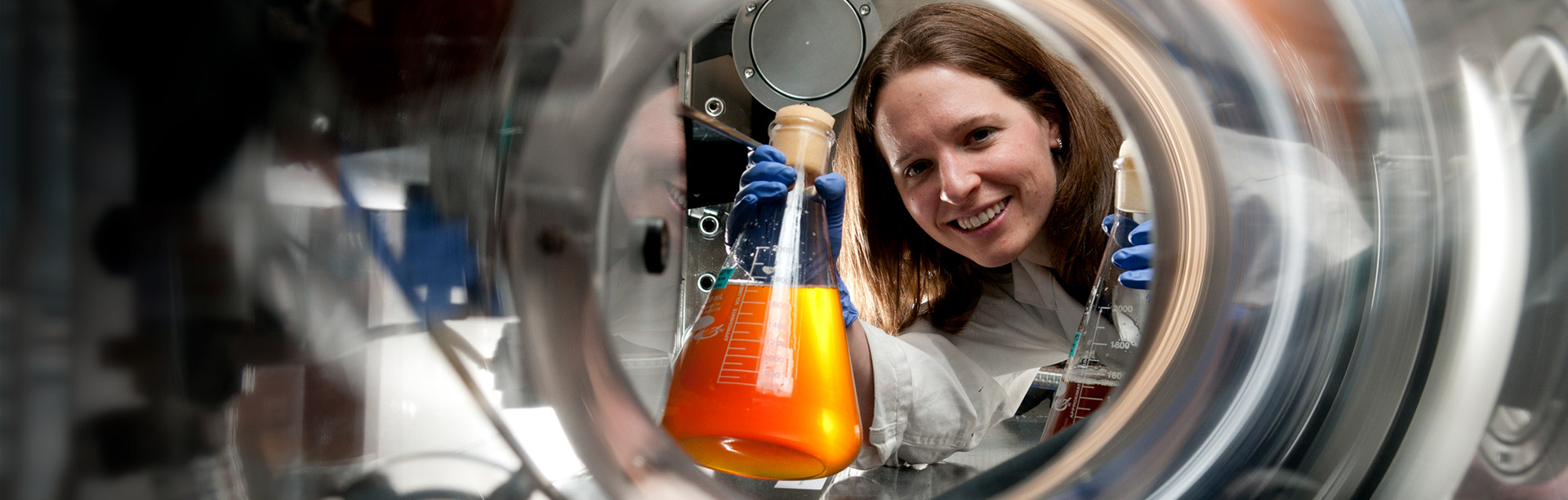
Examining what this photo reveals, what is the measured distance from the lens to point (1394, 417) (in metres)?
0.29

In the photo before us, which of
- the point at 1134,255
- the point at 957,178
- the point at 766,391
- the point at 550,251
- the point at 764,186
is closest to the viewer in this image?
the point at 550,251

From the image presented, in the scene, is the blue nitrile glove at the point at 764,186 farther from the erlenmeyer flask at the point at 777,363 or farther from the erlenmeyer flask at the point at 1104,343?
the erlenmeyer flask at the point at 1104,343

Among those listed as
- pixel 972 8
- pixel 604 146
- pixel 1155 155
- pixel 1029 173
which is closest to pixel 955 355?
pixel 1029 173

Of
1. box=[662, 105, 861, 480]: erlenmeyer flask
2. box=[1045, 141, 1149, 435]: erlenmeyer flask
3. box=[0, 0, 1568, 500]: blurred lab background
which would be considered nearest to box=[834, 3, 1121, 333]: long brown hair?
box=[1045, 141, 1149, 435]: erlenmeyer flask

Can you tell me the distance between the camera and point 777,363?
0.55m

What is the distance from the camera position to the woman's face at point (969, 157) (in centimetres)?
106

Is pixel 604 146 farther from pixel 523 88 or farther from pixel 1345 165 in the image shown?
pixel 1345 165

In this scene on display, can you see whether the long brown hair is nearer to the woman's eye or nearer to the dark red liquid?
the woman's eye

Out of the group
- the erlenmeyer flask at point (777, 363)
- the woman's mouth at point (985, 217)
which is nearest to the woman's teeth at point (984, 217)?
the woman's mouth at point (985, 217)

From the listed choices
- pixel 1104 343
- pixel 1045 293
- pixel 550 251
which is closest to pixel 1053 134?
pixel 1045 293

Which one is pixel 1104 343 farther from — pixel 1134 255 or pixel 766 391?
pixel 766 391

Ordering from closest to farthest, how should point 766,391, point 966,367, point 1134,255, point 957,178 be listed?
point 766,391 < point 1134,255 < point 957,178 < point 966,367

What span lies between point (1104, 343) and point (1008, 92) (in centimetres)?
48

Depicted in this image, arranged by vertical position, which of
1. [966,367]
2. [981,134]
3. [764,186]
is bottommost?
[966,367]
